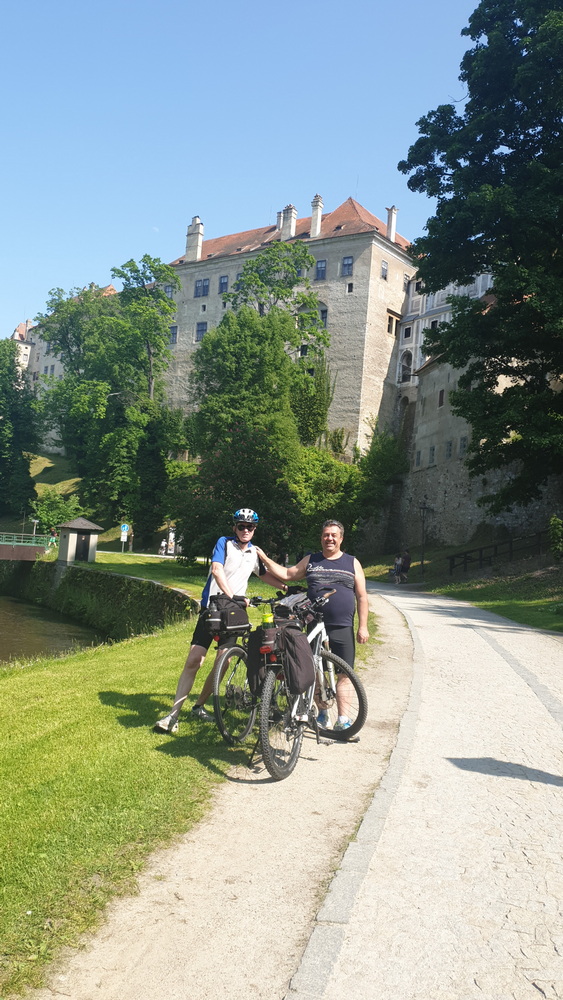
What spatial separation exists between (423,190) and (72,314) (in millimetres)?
53392

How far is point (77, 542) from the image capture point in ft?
125

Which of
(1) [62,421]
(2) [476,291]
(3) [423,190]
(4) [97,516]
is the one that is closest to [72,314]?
(1) [62,421]

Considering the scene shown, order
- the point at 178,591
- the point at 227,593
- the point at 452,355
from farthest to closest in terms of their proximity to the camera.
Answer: the point at 452,355
the point at 178,591
the point at 227,593

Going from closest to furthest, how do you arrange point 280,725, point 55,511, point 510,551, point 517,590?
point 280,725
point 517,590
point 510,551
point 55,511

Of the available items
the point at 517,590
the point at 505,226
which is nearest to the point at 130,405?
the point at 505,226

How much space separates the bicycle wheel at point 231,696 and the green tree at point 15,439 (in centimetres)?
6669

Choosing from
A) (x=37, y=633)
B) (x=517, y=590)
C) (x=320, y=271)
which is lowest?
(x=37, y=633)

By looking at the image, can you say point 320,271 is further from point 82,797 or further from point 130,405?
point 82,797

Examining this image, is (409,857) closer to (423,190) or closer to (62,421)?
(423,190)

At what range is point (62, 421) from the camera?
73938 millimetres

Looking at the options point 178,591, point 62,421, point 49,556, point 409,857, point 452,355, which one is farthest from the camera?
point 62,421

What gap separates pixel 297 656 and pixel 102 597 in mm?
25222

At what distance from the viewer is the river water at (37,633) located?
21780mm

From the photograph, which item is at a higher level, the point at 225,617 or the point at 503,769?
the point at 225,617
